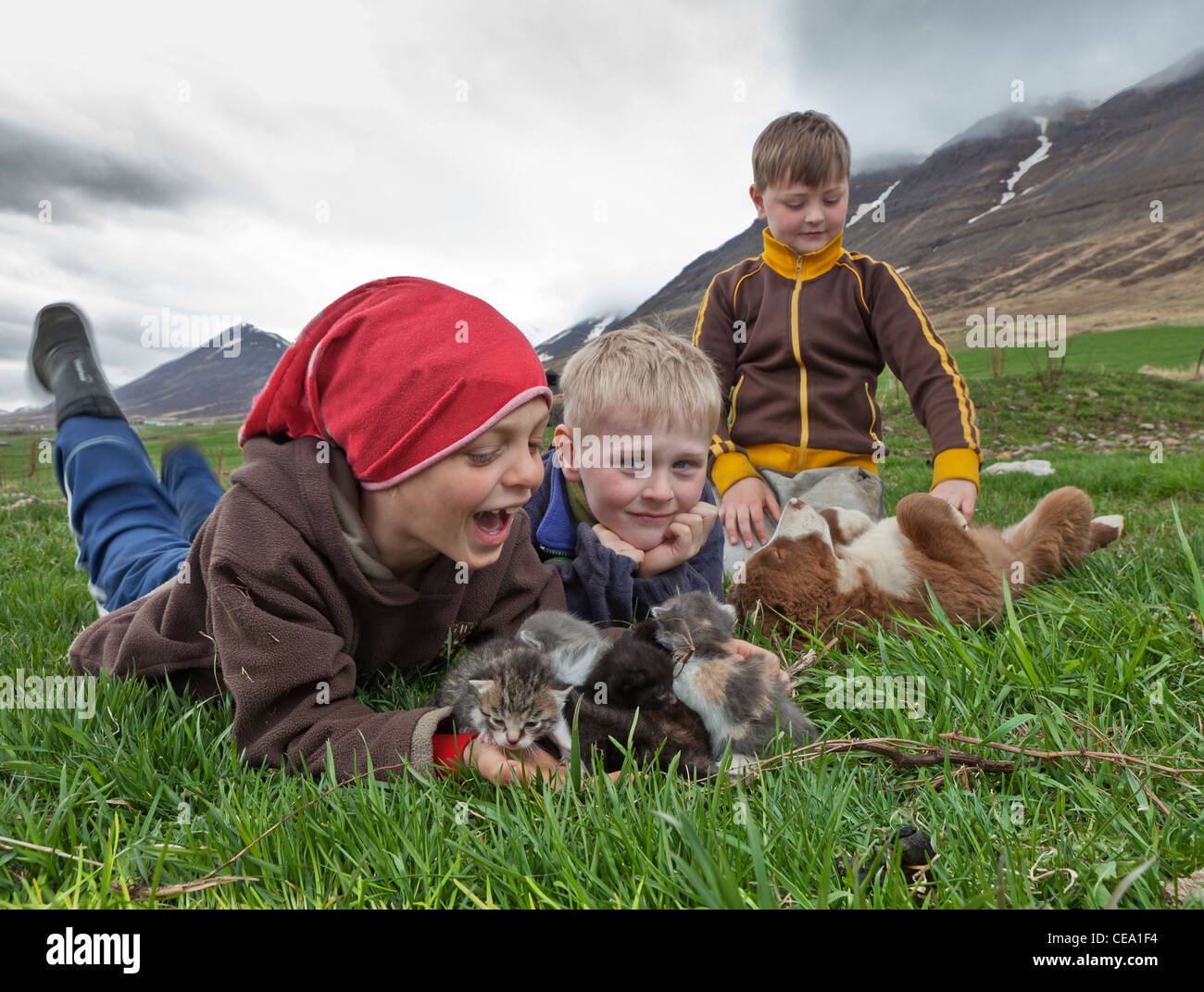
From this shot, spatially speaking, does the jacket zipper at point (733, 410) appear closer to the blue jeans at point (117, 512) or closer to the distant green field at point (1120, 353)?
the blue jeans at point (117, 512)

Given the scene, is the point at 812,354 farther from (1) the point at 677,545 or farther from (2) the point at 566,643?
(2) the point at 566,643

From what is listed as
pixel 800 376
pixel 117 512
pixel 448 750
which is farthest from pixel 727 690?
pixel 117 512

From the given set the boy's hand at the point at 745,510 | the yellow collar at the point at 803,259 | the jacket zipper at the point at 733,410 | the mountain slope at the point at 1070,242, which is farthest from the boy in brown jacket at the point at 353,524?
the mountain slope at the point at 1070,242

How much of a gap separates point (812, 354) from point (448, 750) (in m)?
4.40

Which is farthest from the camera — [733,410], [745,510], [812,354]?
[733,410]

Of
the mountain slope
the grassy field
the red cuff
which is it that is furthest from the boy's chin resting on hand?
the mountain slope

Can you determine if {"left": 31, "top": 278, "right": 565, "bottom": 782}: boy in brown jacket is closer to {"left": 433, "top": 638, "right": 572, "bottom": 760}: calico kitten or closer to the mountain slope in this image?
{"left": 433, "top": 638, "right": 572, "bottom": 760}: calico kitten

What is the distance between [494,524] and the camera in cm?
269

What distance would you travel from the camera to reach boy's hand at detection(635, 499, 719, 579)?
12.0 ft

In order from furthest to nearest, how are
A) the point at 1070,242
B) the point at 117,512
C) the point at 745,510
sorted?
the point at 1070,242
the point at 745,510
the point at 117,512

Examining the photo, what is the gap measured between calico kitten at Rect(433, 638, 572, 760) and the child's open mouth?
42 centimetres

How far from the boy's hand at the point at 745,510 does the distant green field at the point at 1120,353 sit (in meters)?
14.9

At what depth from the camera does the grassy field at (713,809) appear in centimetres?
158
